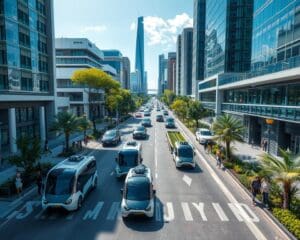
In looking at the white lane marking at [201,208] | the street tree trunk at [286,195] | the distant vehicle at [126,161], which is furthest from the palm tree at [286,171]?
the distant vehicle at [126,161]

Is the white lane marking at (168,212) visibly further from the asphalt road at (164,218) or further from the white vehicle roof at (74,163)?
the white vehicle roof at (74,163)

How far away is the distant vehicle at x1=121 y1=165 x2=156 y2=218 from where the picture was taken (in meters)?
13.9

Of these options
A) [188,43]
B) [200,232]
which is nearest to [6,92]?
[200,232]

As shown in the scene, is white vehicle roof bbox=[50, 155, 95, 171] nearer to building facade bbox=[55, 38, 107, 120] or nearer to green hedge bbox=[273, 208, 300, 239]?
green hedge bbox=[273, 208, 300, 239]

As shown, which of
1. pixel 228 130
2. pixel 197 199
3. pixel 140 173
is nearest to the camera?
pixel 140 173

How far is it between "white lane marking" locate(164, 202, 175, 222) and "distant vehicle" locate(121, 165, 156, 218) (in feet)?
3.20

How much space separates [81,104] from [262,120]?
49705mm

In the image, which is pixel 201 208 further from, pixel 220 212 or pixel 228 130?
pixel 228 130

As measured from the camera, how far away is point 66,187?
15086mm

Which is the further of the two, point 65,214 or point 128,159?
point 128,159

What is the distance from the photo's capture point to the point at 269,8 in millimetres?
34562

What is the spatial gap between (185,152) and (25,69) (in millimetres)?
24464

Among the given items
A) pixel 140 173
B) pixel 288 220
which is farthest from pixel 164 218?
pixel 288 220

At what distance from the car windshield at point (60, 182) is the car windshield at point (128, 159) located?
6.04m
